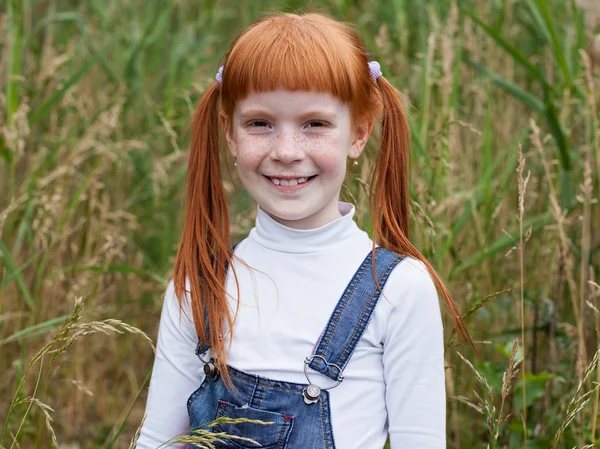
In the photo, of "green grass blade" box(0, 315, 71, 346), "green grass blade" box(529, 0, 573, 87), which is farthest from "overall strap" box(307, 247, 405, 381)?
"green grass blade" box(529, 0, 573, 87)

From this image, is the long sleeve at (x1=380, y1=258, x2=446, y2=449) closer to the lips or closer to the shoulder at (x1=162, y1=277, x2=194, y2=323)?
the lips

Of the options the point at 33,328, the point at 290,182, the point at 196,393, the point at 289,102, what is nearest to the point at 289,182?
the point at 290,182

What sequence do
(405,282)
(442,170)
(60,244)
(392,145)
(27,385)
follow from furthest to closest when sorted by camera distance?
(60,244) → (27,385) → (442,170) → (392,145) → (405,282)

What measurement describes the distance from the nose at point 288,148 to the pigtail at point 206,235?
0.61ft

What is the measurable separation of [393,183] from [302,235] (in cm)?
18

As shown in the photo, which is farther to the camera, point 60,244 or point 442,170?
point 60,244

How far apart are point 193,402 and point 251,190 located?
0.32m

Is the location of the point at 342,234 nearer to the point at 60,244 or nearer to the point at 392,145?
the point at 392,145

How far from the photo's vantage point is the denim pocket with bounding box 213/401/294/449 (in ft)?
4.01

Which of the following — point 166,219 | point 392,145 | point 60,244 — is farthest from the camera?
point 166,219

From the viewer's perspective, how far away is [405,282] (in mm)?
1258

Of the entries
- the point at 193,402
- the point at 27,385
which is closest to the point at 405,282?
the point at 193,402

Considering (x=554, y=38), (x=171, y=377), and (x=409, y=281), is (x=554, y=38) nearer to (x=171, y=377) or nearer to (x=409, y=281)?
(x=409, y=281)

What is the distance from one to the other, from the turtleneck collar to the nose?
0.38ft
